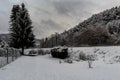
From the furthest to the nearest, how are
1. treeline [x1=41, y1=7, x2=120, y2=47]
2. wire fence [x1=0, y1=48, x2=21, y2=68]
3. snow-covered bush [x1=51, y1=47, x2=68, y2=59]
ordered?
treeline [x1=41, y1=7, x2=120, y2=47], snow-covered bush [x1=51, y1=47, x2=68, y2=59], wire fence [x1=0, y1=48, x2=21, y2=68]

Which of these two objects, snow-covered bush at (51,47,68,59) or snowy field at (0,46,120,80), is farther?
snow-covered bush at (51,47,68,59)

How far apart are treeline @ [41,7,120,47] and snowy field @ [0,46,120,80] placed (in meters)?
17.4

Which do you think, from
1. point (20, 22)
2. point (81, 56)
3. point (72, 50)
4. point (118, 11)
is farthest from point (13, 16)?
point (118, 11)

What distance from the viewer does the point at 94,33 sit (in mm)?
45188

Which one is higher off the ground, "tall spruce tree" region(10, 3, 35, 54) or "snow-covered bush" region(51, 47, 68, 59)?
"tall spruce tree" region(10, 3, 35, 54)

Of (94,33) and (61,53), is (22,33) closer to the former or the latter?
(94,33)

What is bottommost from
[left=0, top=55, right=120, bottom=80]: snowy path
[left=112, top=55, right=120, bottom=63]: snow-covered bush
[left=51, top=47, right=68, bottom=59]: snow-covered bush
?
[left=0, top=55, right=120, bottom=80]: snowy path

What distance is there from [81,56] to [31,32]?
22467 mm

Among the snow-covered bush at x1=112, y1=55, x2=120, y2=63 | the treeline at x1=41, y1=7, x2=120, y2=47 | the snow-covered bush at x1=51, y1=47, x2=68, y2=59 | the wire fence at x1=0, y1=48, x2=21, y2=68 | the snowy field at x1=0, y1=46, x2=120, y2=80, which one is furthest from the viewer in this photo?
the treeline at x1=41, y1=7, x2=120, y2=47

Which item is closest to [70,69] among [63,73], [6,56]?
[63,73]

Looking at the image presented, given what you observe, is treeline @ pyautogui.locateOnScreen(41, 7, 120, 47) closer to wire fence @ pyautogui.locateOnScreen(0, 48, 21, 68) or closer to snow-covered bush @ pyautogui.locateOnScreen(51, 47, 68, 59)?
snow-covered bush @ pyautogui.locateOnScreen(51, 47, 68, 59)

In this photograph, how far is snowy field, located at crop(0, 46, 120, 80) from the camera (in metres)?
10.3

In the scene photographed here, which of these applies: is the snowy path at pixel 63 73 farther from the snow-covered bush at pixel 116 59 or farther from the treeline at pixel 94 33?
the treeline at pixel 94 33

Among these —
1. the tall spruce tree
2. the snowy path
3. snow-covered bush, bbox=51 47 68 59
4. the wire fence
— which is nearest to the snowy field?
the snowy path
